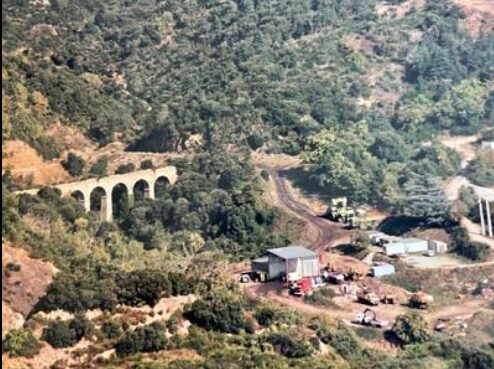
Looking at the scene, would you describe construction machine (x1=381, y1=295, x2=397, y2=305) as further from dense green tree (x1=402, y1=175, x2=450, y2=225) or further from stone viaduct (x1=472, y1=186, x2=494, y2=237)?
stone viaduct (x1=472, y1=186, x2=494, y2=237)

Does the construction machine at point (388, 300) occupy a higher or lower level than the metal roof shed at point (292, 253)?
lower

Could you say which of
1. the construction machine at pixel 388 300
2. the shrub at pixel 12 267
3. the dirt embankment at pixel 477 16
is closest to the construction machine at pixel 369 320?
the construction machine at pixel 388 300

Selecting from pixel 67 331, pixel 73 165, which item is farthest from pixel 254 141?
pixel 67 331

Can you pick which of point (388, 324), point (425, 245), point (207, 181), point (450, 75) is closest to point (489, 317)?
point (388, 324)

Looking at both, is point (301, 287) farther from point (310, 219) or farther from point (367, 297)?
point (310, 219)

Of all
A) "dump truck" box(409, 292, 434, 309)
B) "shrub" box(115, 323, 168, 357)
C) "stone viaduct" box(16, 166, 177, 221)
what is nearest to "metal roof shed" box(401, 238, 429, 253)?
"dump truck" box(409, 292, 434, 309)

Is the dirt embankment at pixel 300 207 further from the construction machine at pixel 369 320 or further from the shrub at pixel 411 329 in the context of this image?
the shrub at pixel 411 329
